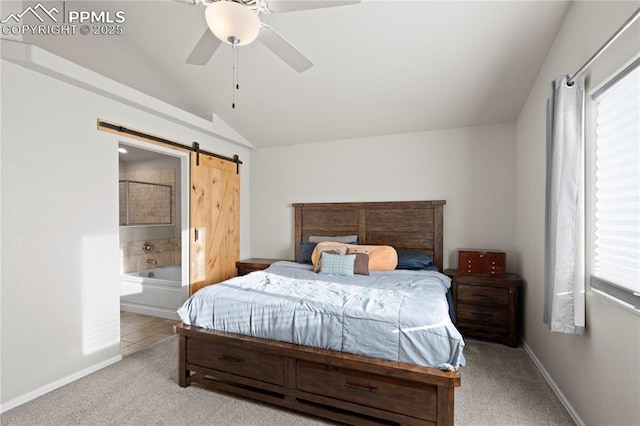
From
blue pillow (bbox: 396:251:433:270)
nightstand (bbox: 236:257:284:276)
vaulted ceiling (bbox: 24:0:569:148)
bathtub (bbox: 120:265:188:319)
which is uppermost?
vaulted ceiling (bbox: 24:0:569:148)

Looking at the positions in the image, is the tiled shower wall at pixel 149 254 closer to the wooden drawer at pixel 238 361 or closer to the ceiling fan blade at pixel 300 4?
the wooden drawer at pixel 238 361

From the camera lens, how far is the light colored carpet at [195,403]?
1.94 metres

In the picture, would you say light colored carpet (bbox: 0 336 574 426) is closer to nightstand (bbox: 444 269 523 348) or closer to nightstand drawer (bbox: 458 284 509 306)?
nightstand (bbox: 444 269 523 348)

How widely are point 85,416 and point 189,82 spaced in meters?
3.12

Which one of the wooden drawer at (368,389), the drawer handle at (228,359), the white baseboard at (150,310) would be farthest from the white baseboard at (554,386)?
the white baseboard at (150,310)

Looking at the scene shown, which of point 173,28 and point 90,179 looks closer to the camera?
point 90,179

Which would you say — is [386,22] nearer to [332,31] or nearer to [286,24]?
[332,31]

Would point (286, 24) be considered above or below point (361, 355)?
above

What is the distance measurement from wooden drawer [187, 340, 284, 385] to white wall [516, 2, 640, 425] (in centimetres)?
180

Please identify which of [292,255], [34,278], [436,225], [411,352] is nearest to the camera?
[411,352]

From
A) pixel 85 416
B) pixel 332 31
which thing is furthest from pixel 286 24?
pixel 85 416

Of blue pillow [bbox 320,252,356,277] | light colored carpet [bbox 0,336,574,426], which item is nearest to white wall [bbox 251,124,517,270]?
blue pillow [bbox 320,252,356,277]

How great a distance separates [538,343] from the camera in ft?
8.62

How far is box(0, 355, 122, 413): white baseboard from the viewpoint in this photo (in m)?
2.06
